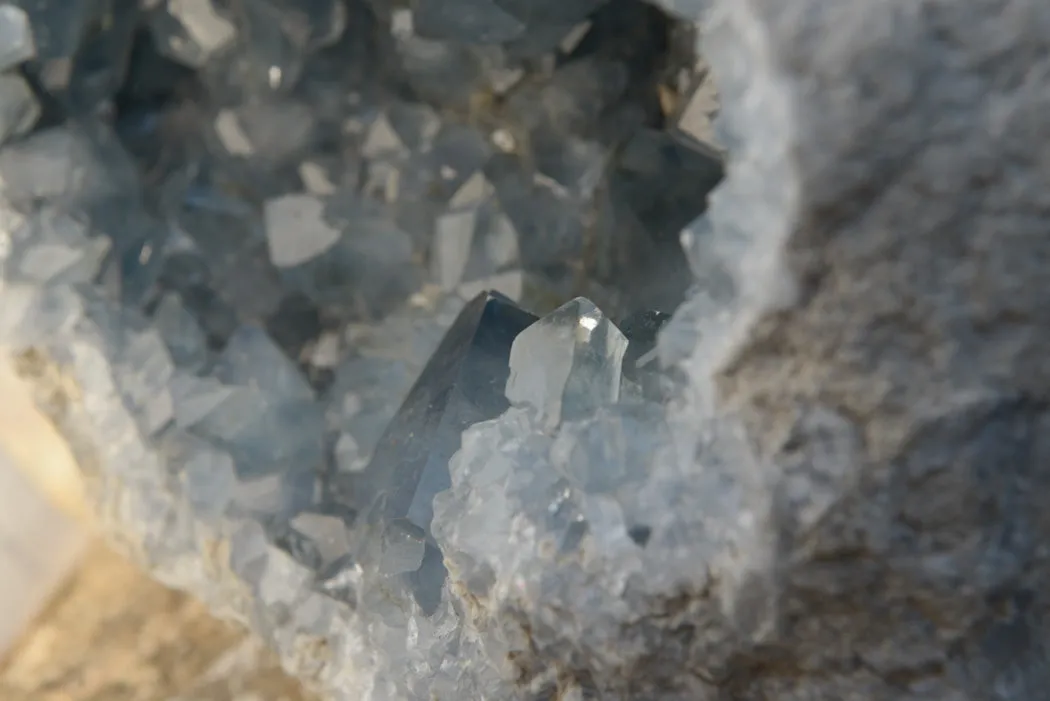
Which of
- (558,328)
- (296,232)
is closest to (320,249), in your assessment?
(296,232)

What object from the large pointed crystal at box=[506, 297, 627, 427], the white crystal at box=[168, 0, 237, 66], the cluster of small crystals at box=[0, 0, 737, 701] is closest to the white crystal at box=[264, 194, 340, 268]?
the cluster of small crystals at box=[0, 0, 737, 701]

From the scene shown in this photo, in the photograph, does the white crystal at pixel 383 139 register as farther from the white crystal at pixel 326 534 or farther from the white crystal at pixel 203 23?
the white crystal at pixel 326 534

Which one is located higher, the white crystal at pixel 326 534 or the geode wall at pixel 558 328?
the geode wall at pixel 558 328

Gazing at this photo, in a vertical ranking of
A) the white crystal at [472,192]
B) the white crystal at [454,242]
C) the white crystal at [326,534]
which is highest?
the white crystal at [472,192]

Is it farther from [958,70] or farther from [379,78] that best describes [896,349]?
[379,78]

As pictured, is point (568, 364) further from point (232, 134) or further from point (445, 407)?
point (232, 134)

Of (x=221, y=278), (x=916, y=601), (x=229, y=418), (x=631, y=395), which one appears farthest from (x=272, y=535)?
(x=916, y=601)

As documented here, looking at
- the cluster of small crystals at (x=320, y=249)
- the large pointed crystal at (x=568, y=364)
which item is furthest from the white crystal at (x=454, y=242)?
the large pointed crystal at (x=568, y=364)
